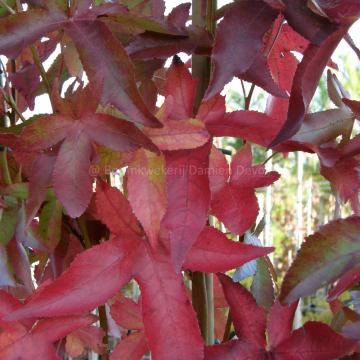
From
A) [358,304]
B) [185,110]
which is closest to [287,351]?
[358,304]

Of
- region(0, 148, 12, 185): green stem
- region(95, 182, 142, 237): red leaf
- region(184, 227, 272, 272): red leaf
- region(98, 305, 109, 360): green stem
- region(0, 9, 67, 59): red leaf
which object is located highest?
region(0, 9, 67, 59): red leaf

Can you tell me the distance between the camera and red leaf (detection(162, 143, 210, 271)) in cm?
28

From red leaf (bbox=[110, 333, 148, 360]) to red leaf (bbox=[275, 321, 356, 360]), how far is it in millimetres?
104

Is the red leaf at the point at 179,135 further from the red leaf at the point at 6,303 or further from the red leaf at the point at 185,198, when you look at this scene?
the red leaf at the point at 6,303

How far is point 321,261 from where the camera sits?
0.92ft

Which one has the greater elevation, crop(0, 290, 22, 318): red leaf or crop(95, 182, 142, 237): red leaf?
crop(95, 182, 142, 237): red leaf

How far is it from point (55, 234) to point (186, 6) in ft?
0.62

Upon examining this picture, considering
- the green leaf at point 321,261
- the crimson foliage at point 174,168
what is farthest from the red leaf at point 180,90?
the green leaf at point 321,261

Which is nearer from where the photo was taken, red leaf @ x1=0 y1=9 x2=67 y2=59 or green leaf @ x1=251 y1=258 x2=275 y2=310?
red leaf @ x1=0 y1=9 x2=67 y2=59

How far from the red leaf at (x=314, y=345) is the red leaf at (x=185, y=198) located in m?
0.10

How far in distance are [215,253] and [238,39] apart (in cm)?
12

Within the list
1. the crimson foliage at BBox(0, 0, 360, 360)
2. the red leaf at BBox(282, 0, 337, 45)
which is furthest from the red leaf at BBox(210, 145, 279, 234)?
the red leaf at BBox(282, 0, 337, 45)

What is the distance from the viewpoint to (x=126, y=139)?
293mm

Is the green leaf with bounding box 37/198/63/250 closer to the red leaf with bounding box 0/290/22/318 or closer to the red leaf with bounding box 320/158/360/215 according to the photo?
the red leaf with bounding box 0/290/22/318
